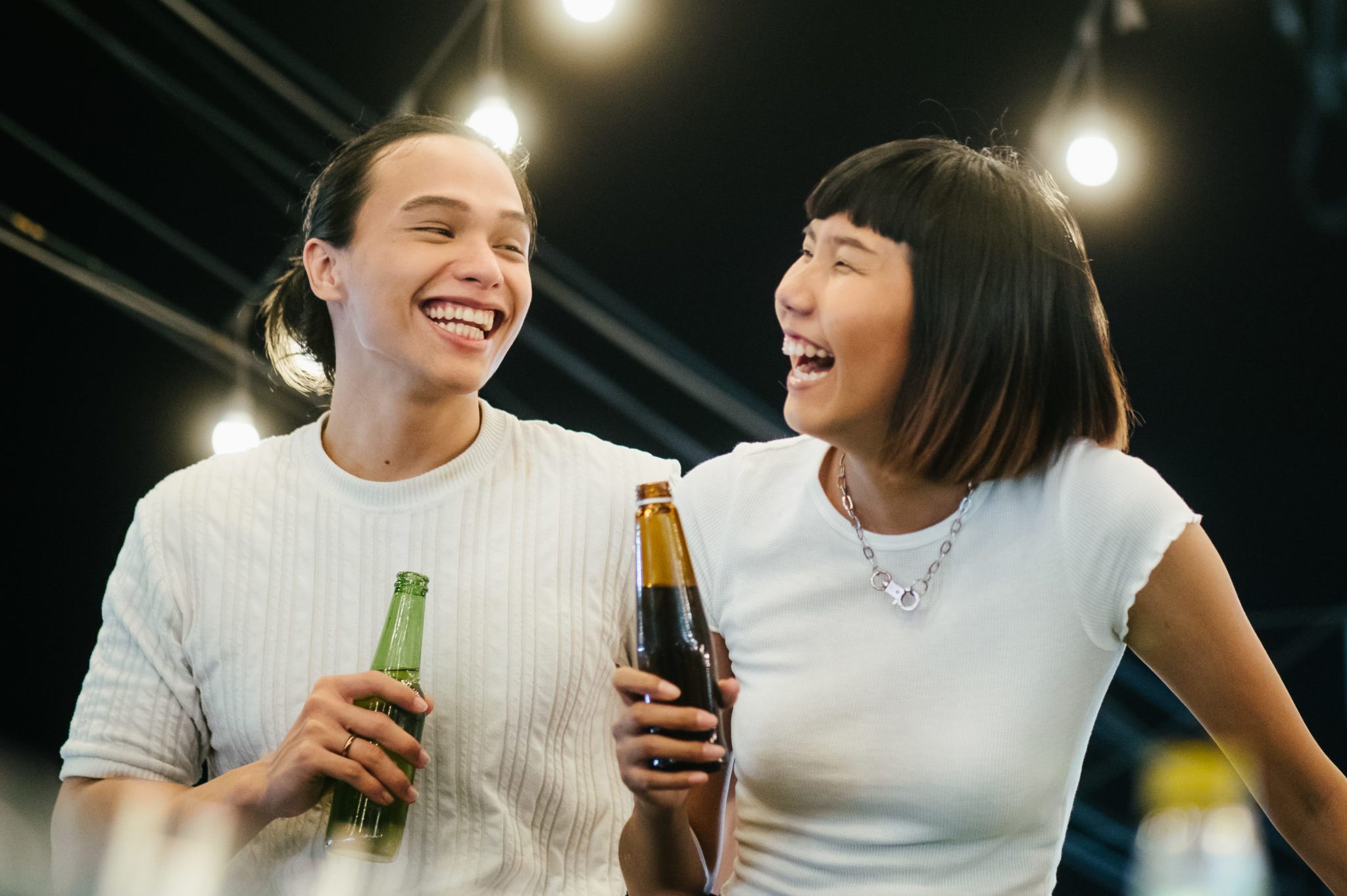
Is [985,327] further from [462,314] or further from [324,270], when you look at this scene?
[324,270]

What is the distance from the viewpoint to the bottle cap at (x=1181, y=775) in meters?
4.13

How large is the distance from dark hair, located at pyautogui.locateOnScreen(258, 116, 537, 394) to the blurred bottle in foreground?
3208 millimetres

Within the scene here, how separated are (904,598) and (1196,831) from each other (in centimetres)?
333

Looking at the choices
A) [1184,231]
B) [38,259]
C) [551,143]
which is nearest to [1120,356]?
[1184,231]

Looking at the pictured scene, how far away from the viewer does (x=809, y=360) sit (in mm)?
1382

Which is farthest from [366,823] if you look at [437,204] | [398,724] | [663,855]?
[437,204]

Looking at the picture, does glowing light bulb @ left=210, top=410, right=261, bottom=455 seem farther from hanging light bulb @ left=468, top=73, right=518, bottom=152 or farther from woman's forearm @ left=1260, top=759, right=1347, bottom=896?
woman's forearm @ left=1260, top=759, right=1347, bottom=896

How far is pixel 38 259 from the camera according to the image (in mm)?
3387

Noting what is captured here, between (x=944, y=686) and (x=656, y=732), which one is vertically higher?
(x=944, y=686)

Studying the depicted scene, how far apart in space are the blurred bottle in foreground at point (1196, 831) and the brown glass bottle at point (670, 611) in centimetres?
330

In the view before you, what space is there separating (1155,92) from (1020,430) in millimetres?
2378

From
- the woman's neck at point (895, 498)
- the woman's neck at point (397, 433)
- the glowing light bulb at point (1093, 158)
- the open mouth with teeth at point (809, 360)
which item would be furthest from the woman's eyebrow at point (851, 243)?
the glowing light bulb at point (1093, 158)

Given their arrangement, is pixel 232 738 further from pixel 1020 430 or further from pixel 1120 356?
pixel 1120 356

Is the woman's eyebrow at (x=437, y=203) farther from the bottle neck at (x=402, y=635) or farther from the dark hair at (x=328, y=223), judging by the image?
the bottle neck at (x=402, y=635)
